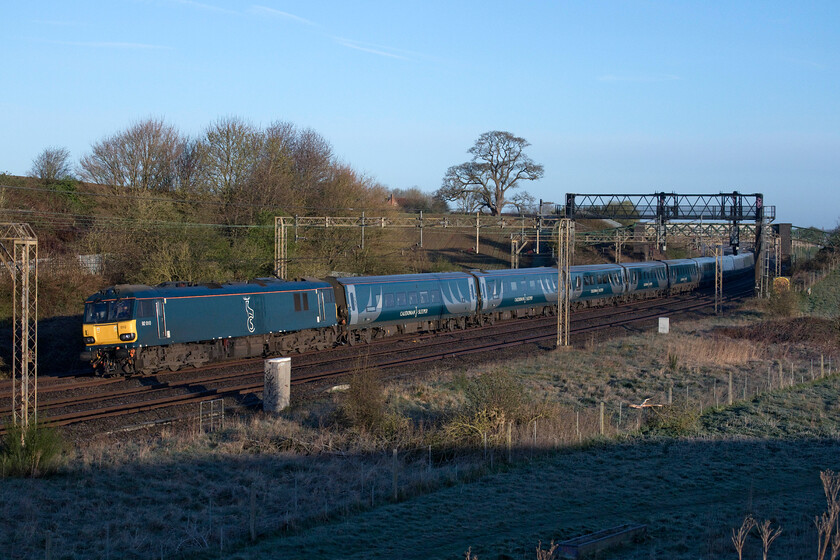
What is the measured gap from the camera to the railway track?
18047 millimetres

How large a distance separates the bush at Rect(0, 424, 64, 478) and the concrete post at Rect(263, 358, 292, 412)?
5.47 metres

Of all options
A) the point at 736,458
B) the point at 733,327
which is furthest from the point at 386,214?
the point at 736,458

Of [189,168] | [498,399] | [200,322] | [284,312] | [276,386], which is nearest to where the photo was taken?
[498,399]

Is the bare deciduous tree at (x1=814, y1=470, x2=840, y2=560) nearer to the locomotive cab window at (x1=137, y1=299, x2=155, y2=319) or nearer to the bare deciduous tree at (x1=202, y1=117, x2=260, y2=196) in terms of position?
the locomotive cab window at (x1=137, y1=299, x2=155, y2=319)

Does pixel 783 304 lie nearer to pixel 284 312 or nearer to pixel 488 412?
pixel 284 312

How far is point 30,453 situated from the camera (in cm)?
1280

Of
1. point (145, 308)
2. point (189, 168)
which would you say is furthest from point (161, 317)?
point (189, 168)

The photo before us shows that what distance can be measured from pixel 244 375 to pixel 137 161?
104ft

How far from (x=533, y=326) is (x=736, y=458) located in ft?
71.4

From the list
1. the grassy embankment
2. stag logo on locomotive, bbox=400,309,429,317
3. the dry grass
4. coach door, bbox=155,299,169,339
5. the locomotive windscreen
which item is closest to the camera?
the grassy embankment

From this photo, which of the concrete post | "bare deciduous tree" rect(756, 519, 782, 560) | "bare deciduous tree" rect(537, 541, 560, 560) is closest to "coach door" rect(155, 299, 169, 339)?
the concrete post

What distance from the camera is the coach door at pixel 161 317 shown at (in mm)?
22188

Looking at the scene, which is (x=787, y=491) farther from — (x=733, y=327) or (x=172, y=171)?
(x=172, y=171)

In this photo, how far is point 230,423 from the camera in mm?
16578
